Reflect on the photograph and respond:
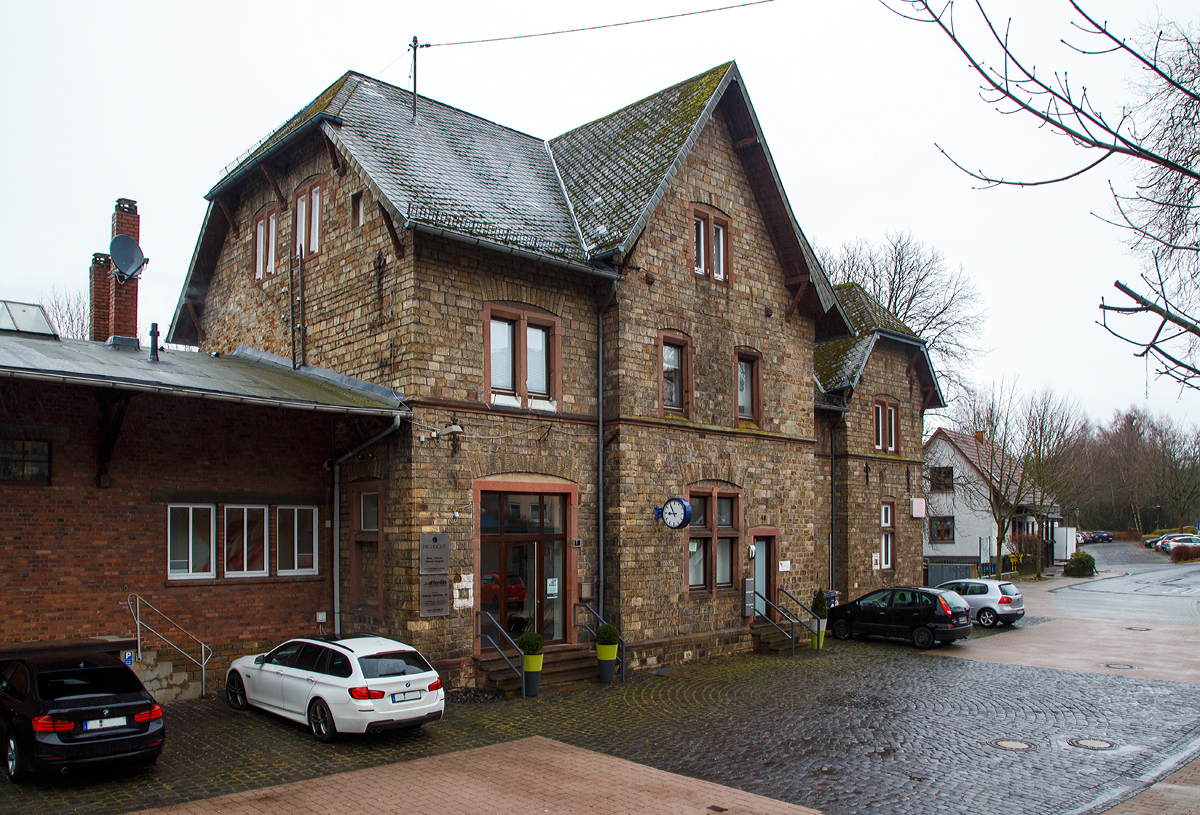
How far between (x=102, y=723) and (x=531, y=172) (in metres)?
15.2

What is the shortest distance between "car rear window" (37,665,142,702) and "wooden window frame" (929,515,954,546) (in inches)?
1902

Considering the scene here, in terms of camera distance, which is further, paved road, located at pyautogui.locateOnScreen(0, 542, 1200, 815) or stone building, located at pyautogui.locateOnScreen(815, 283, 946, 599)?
stone building, located at pyautogui.locateOnScreen(815, 283, 946, 599)

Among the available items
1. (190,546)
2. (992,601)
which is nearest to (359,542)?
(190,546)

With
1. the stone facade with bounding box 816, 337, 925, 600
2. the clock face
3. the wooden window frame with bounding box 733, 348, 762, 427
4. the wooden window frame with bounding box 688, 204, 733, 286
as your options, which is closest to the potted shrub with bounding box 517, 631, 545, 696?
the clock face

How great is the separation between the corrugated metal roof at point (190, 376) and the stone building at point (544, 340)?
606mm

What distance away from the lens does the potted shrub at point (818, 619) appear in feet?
68.3

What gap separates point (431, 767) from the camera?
35.1 feet

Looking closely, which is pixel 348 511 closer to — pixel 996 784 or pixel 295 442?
pixel 295 442

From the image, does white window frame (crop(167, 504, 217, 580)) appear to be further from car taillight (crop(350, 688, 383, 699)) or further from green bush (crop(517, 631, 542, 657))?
green bush (crop(517, 631, 542, 657))

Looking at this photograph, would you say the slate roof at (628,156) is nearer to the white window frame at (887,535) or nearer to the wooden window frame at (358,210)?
the wooden window frame at (358,210)

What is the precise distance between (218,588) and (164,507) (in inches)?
64.8

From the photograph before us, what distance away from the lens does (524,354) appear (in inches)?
654

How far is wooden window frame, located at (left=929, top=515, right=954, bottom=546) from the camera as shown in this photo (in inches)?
2010

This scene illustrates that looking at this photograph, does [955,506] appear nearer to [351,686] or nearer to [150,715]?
[351,686]
